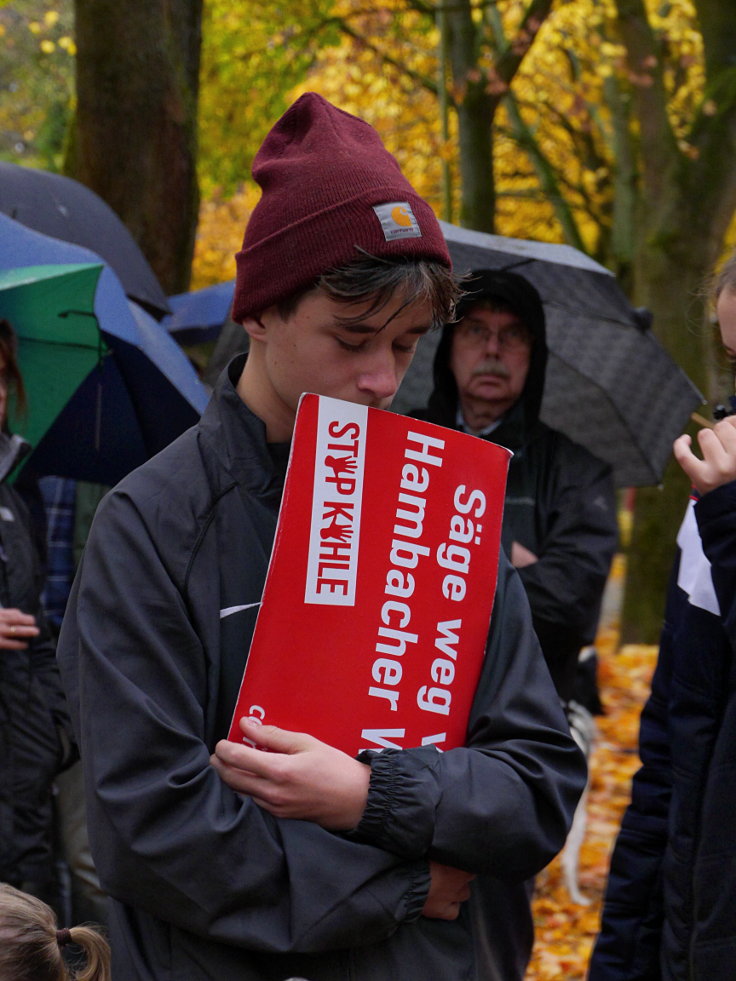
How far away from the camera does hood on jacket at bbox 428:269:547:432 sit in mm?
3828

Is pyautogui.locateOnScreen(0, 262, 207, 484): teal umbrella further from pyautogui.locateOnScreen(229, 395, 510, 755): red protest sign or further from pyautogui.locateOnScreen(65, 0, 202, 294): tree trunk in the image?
pyautogui.locateOnScreen(65, 0, 202, 294): tree trunk

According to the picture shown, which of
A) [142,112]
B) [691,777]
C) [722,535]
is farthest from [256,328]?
[142,112]

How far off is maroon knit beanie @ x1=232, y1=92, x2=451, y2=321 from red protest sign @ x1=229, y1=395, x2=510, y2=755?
22 cm

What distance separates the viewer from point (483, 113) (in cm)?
915

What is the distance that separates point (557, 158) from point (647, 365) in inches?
505

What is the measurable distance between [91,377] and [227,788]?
2.58 m

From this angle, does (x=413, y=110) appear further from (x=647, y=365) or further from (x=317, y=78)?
(x=647, y=365)

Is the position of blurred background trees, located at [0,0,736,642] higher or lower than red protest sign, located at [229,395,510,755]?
higher

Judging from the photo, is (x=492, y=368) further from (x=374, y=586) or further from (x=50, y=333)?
(x=374, y=586)

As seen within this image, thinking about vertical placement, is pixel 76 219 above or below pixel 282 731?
above

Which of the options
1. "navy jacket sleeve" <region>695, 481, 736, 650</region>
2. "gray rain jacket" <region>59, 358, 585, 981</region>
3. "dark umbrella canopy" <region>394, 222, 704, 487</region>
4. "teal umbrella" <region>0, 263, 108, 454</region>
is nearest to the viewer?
"gray rain jacket" <region>59, 358, 585, 981</region>

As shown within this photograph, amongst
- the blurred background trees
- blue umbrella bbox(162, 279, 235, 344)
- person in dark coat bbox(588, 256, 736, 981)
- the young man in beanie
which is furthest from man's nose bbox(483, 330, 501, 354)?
the young man in beanie

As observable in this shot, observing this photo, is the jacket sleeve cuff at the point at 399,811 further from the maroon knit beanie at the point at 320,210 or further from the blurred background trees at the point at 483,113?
the blurred background trees at the point at 483,113

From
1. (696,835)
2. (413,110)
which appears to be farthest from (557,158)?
(696,835)
